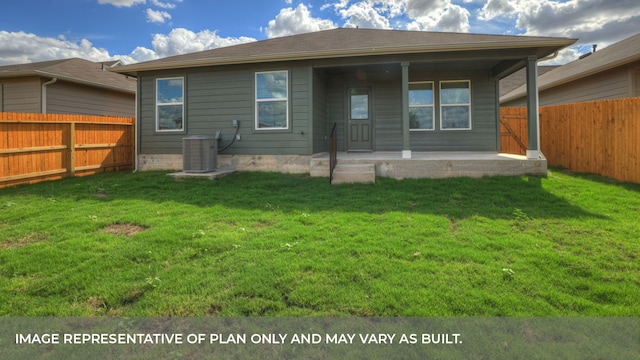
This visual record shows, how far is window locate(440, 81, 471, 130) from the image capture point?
32.7 feet

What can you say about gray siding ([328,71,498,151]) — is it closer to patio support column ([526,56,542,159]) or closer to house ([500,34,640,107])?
patio support column ([526,56,542,159])

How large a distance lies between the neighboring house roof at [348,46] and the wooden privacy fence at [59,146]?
1736 millimetres

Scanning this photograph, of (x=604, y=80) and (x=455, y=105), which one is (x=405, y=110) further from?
(x=604, y=80)

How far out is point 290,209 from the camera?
17.5ft

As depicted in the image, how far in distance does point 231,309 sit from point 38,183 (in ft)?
25.1

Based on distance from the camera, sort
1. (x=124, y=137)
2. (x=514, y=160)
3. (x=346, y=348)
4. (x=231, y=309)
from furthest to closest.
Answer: (x=124, y=137), (x=514, y=160), (x=231, y=309), (x=346, y=348)

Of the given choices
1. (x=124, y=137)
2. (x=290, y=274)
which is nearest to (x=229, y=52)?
(x=124, y=137)

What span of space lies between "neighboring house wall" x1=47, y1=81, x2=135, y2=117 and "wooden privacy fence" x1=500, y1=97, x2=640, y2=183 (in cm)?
1418

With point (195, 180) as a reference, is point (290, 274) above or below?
below

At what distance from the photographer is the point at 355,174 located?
7.27 m

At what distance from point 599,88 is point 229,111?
11569mm

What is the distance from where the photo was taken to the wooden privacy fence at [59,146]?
725 cm

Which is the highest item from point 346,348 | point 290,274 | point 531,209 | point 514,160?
point 514,160

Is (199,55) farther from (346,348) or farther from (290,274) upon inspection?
(346,348)
